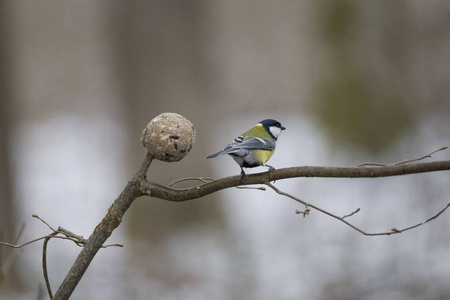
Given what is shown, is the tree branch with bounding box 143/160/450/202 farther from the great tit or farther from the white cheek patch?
the white cheek patch

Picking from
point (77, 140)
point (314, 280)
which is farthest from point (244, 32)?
point (314, 280)

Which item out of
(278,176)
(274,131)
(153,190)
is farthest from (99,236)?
(274,131)

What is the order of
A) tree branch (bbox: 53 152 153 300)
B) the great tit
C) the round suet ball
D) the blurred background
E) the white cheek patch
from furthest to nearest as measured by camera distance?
1. the blurred background
2. the white cheek patch
3. the great tit
4. the round suet ball
5. tree branch (bbox: 53 152 153 300)

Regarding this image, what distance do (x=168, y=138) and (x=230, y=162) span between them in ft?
9.92

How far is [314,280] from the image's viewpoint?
7.91 feet

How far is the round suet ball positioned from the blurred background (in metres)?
1.37

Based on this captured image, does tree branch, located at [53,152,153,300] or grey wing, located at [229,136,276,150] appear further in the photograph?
grey wing, located at [229,136,276,150]

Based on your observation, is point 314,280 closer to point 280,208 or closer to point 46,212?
point 280,208

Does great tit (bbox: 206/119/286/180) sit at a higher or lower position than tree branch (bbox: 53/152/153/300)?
higher

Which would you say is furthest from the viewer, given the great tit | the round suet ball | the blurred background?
the blurred background

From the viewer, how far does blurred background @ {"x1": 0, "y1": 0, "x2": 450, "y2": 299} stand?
2.41 meters

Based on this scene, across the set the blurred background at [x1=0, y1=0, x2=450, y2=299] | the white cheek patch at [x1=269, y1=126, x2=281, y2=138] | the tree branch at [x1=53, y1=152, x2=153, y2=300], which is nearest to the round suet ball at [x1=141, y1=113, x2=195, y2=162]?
the tree branch at [x1=53, y1=152, x2=153, y2=300]

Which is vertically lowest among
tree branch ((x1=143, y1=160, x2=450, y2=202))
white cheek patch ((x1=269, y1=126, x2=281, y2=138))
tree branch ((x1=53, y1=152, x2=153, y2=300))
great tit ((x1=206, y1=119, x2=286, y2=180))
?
tree branch ((x1=53, y1=152, x2=153, y2=300))

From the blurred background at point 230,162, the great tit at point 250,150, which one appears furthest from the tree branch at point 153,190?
the blurred background at point 230,162
